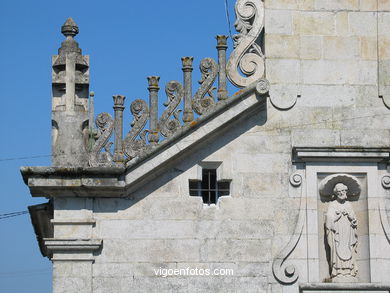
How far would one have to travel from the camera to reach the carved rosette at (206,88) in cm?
2728

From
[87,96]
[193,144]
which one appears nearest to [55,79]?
[87,96]

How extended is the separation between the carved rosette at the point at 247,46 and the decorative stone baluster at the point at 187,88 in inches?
24.6

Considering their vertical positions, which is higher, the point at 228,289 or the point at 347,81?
the point at 347,81

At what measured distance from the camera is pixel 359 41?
2786 centimetres

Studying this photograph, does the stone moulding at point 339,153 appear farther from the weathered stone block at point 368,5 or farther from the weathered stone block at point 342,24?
the weathered stone block at point 368,5

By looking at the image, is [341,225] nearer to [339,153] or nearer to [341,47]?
[339,153]

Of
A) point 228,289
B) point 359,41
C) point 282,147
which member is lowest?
point 228,289

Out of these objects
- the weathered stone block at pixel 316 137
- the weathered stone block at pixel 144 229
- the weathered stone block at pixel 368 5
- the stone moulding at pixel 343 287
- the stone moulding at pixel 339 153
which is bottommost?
the stone moulding at pixel 343 287

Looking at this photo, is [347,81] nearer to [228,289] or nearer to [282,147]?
[282,147]

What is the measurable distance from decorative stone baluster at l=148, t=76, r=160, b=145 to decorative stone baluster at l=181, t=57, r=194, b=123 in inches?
17.7

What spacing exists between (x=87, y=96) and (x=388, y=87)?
4845 millimetres

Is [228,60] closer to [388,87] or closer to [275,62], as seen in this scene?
[275,62]

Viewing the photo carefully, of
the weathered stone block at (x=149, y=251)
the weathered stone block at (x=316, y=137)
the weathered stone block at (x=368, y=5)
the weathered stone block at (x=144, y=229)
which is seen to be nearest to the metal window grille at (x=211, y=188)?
the weathered stone block at (x=144, y=229)

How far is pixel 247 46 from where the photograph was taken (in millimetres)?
27719
